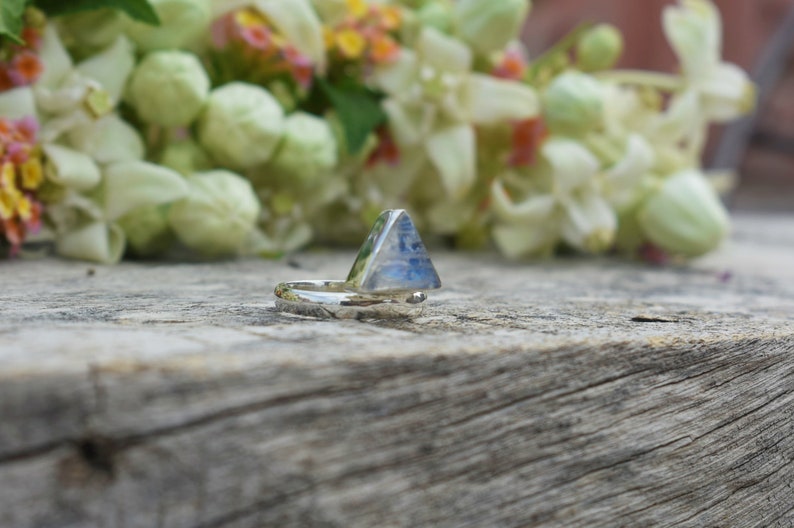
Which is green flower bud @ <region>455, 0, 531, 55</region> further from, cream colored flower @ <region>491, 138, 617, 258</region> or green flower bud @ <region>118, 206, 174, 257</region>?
green flower bud @ <region>118, 206, 174, 257</region>

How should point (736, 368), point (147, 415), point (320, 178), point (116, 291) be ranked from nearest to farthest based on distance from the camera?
1. point (147, 415)
2. point (736, 368)
3. point (116, 291)
4. point (320, 178)

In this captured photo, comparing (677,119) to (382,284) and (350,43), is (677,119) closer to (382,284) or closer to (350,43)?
(350,43)

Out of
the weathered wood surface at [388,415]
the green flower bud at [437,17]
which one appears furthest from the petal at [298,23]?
the weathered wood surface at [388,415]

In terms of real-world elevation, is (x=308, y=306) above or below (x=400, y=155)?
below

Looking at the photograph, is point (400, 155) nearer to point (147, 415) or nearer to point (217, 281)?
point (217, 281)

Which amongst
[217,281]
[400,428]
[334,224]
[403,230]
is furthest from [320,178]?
[400,428]

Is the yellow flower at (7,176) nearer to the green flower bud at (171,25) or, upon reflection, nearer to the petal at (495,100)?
the green flower bud at (171,25)
